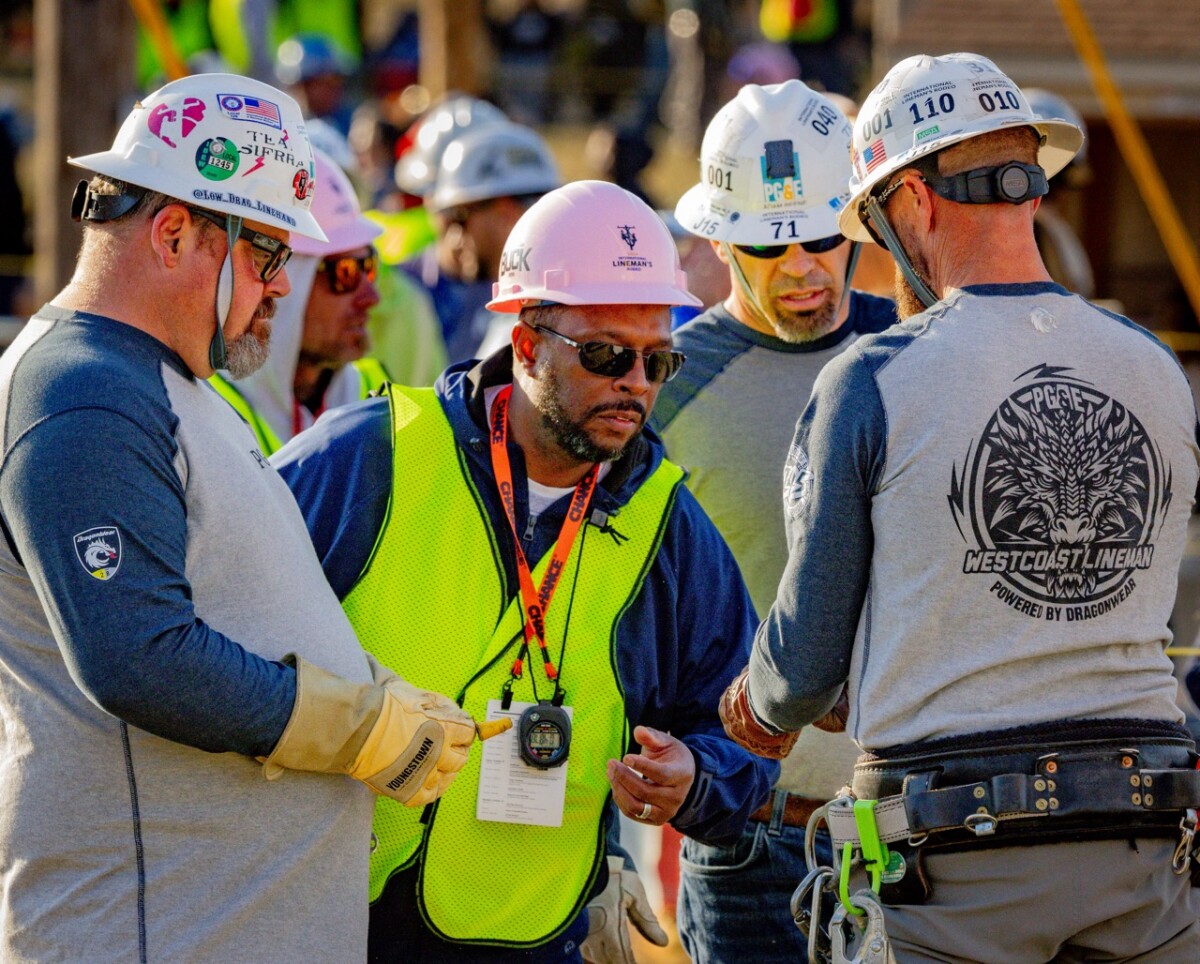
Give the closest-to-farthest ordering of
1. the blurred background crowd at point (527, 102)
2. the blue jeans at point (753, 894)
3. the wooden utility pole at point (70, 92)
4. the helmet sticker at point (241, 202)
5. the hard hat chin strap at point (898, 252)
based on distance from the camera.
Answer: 1. the helmet sticker at point (241, 202)
2. the hard hat chin strap at point (898, 252)
3. the blue jeans at point (753, 894)
4. the blurred background crowd at point (527, 102)
5. the wooden utility pole at point (70, 92)

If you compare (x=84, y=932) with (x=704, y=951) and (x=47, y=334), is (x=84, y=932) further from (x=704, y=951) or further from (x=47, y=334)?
(x=704, y=951)

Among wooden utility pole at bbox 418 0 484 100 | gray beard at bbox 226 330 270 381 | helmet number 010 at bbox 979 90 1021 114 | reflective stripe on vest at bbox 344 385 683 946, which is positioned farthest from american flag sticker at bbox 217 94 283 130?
wooden utility pole at bbox 418 0 484 100

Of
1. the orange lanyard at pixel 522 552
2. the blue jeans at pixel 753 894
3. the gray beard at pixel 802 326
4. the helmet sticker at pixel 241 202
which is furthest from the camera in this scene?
the gray beard at pixel 802 326

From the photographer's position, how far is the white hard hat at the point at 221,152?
3105 mm

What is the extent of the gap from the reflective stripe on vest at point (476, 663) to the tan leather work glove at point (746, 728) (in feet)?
1.18

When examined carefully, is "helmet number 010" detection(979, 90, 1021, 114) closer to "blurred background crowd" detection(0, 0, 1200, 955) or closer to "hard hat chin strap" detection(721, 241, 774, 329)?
"hard hat chin strap" detection(721, 241, 774, 329)

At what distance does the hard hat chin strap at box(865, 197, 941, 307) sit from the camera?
3.22 metres

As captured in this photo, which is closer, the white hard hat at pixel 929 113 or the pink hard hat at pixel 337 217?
the white hard hat at pixel 929 113

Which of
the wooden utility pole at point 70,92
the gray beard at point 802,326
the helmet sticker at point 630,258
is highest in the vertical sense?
the wooden utility pole at point 70,92

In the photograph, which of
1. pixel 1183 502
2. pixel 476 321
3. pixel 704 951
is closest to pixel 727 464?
pixel 704 951

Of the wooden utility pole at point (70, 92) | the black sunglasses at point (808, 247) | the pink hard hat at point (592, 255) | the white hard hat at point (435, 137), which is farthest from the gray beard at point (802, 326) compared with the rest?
the wooden utility pole at point (70, 92)

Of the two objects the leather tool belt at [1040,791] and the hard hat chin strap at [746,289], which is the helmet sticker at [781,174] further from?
the leather tool belt at [1040,791]

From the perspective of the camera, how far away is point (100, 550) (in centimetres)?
277

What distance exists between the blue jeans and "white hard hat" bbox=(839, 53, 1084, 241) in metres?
1.75
